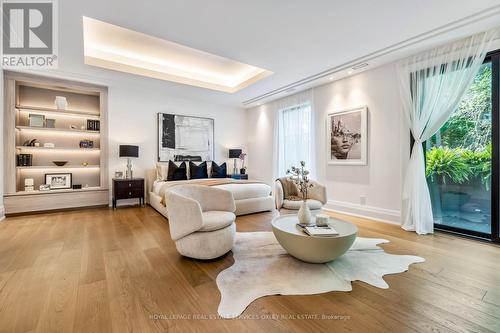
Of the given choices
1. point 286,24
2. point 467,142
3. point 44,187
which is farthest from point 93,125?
point 467,142

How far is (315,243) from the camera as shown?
2.06 m

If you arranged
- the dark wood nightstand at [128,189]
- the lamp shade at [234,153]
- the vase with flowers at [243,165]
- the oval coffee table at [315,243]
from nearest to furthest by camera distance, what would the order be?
the oval coffee table at [315,243] < the dark wood nightstand at [128,189] < the lamp shade at [234,153] < the vase with flowers at [243,165]

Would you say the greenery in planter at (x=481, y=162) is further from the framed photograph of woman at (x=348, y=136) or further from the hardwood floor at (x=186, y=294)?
the framed photograph of woman at (x=348, y=136)

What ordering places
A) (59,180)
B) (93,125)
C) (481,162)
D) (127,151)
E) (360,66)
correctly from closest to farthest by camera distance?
1. (481,162)
2. (360,66)
3. (59,180)
4. (127,151)
5. (93,125)

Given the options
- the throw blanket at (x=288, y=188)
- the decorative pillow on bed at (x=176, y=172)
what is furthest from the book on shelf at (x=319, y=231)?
the decorative pillow on bed at (x=176, y=172)

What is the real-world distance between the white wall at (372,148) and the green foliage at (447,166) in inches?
14.3

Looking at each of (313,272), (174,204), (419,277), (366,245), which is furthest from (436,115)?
(174,204)

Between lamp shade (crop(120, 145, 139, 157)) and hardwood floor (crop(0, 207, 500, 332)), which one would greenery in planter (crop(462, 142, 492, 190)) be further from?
lamp shade (crop(120, 145, 139, 157))

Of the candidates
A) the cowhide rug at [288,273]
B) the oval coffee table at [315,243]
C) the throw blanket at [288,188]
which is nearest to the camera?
the cowhide rug at [288,273]

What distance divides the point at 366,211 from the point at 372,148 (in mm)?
1148

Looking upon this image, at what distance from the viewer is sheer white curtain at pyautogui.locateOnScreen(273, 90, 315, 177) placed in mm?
5223

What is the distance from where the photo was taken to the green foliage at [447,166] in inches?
129

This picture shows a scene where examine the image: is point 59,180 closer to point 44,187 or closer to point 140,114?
point 44,187

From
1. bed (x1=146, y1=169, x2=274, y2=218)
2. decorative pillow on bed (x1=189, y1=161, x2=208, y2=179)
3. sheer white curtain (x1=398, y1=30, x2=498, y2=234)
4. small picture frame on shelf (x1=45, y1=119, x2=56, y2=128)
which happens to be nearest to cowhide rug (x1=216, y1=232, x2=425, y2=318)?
sheer white curtain (x1=398, y1=30, x2=498, y2=234)
